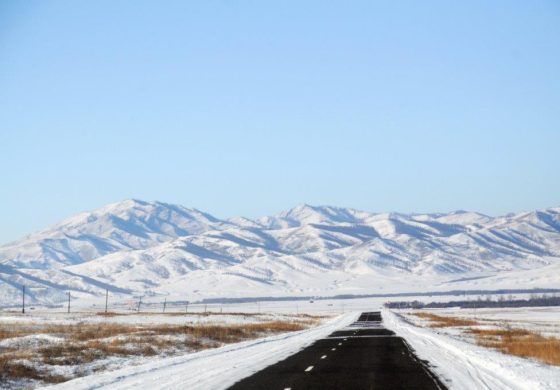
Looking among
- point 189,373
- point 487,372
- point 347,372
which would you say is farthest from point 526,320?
point 189,373

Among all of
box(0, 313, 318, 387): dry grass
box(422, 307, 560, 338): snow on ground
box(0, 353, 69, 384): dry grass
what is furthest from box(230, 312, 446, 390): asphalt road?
box(422, 307, 560, 338): snow on ground

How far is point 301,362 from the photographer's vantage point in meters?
27.6

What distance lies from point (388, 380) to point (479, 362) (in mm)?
7055

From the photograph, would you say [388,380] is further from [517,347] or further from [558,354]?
[517,347]

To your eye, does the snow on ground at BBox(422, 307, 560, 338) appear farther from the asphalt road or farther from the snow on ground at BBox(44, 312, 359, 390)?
the snow on ground at BBox(44, 312, 359, 390)

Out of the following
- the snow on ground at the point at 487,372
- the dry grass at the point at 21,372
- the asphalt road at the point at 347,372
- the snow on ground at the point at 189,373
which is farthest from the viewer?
the dry grass at the point at 21,372

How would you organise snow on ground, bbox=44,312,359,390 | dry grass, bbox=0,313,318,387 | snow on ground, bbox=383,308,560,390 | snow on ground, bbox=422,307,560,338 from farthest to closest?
snow on ground, bbox=422,307,560,338, dry grass, bbox=0,313,318,387, snow on ground, bbox=44,312,359,390, snow on ground, bbox=383,308,560,390

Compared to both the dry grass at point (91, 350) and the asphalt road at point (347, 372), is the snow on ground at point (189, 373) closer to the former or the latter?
the asphalt road at point (347, 372)

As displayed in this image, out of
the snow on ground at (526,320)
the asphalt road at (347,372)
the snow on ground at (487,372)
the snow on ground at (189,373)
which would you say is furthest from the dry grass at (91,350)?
the snow on ground at (526,320)

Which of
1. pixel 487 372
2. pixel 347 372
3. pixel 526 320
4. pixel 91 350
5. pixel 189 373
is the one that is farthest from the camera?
pixel 526 320

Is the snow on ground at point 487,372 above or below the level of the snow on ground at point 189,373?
below

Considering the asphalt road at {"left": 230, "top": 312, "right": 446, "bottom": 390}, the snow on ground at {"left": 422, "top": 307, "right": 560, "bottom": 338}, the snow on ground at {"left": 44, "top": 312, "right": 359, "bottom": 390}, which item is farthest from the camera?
the snow on ground at {"left": 422, "top": 307, "right": 560, "bottom": 338}

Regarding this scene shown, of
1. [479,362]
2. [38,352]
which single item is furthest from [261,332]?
[479,362]

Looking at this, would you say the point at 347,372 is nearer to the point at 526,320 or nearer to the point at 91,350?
the point at 91,350
